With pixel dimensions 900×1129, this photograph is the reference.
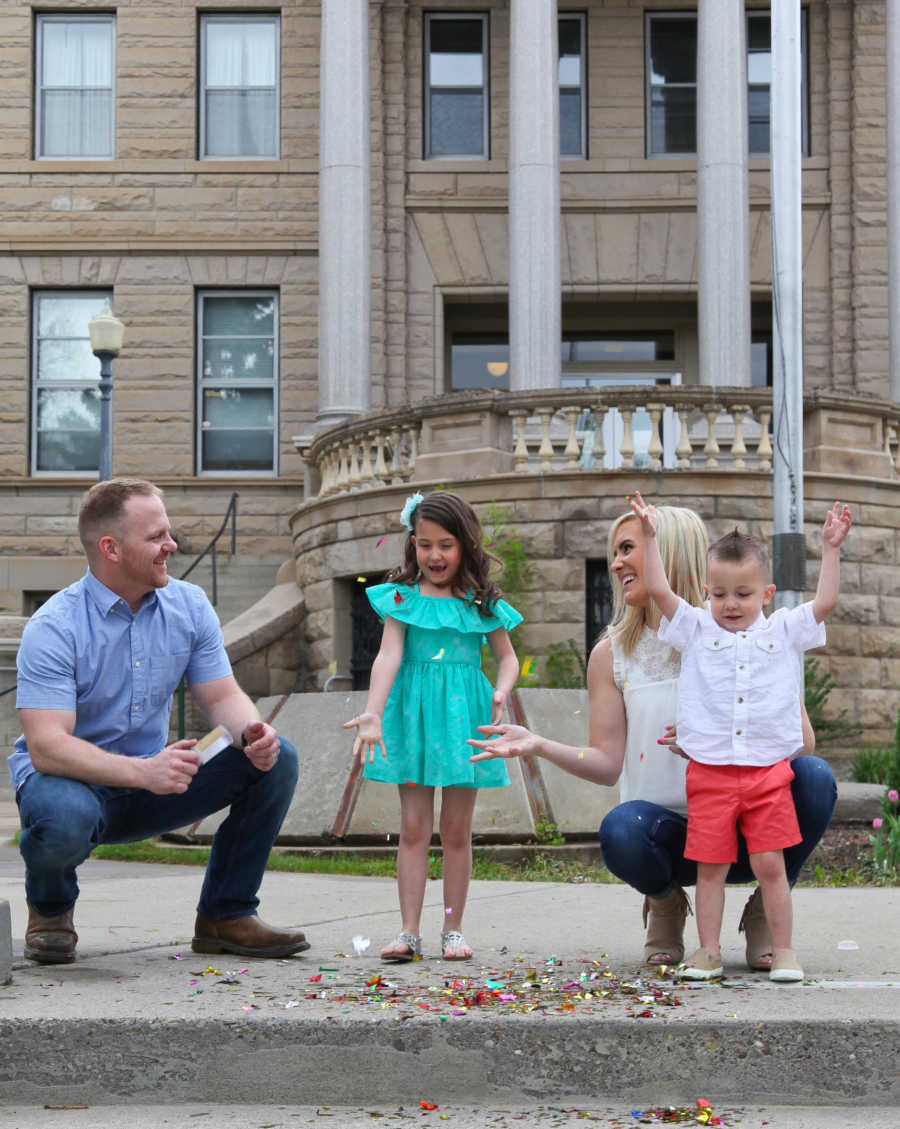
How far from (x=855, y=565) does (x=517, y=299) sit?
5039 mm

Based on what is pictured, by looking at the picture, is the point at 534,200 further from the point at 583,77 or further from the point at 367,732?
the point at 367,732

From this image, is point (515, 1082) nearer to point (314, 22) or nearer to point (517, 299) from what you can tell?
point (517, 299)

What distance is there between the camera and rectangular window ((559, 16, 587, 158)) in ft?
69.9

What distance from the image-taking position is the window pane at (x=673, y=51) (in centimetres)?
2147

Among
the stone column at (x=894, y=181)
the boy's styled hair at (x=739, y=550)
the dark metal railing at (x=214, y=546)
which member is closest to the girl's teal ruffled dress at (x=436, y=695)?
the boy's styled hair at (x=739, y=550)

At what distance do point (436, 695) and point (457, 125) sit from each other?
17720mm

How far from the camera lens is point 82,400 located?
21.7 meters

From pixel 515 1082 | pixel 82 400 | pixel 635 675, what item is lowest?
pixel 515 1082

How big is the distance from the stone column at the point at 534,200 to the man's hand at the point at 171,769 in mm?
13360

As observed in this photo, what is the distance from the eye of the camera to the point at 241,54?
2186cm

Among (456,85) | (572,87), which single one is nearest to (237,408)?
(456,85)

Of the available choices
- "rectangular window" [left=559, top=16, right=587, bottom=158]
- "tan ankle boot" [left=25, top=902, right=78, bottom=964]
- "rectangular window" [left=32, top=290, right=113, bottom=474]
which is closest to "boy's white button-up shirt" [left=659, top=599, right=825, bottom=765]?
"tan ankle boot" [left=25, top=902, right=78, bottom=964]

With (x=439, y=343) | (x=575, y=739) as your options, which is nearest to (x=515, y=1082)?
(x=575, y=739)

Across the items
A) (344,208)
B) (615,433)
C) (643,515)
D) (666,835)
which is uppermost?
(344,208)
